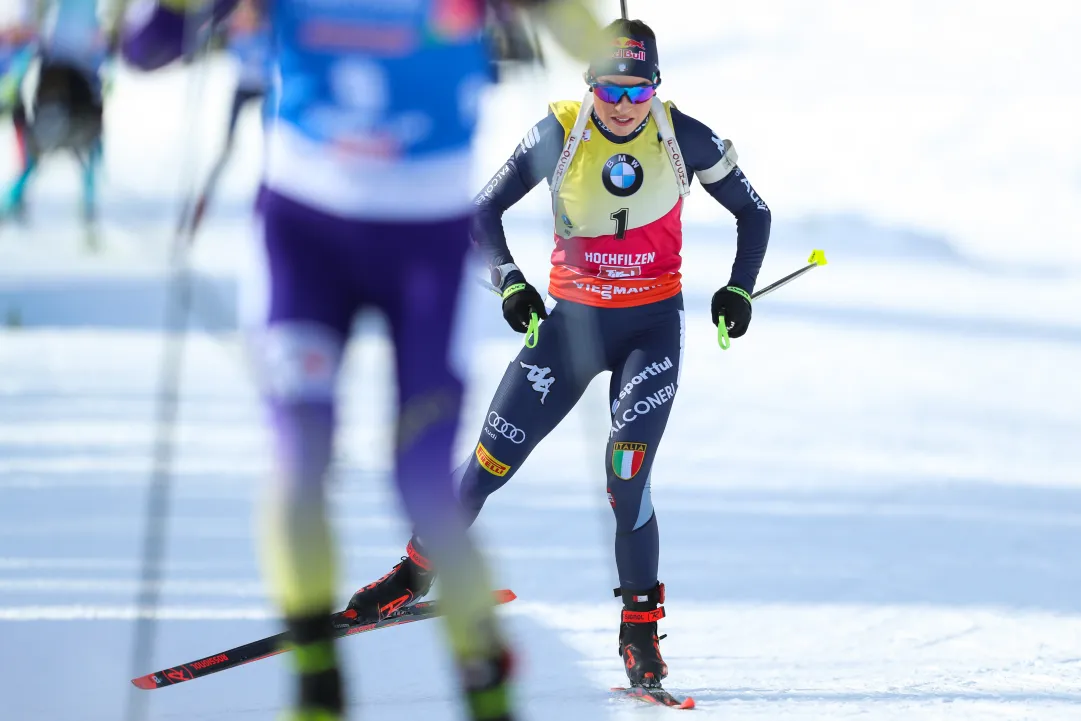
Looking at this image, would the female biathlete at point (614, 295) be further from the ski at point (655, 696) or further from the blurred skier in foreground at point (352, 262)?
the blurred skier in foreground at point (352, 262)

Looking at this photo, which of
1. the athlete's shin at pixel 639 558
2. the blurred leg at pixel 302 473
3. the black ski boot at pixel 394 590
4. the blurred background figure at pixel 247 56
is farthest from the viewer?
the black ski boot at pixel 394 590

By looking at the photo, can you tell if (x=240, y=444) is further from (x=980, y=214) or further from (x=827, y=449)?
(x=980, y=214)

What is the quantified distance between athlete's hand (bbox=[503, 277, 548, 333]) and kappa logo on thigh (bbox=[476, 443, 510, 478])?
1.58 ft

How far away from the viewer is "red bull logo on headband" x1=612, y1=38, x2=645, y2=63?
454cm

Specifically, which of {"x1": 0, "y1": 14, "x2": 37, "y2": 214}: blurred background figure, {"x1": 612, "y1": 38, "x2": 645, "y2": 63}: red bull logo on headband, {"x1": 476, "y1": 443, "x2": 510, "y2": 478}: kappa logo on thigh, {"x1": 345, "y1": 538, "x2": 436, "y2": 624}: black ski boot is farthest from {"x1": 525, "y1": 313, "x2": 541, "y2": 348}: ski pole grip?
{"x1": 0, "y1": 14, "x2": 37, "y2": 214}: blurred background figure

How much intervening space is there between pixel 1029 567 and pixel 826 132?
74.5 ft

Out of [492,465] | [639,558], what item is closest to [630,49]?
[492,465]

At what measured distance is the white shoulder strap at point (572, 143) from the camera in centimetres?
486

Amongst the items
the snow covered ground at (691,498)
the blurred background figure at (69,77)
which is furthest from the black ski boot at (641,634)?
the blurred background figure at (69,77)

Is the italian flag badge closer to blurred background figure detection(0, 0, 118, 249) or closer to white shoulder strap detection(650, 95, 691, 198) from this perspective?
white shoulder strap detection(650, 95, 691, 198)

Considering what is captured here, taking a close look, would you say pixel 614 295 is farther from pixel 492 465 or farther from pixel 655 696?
pixel 655 696

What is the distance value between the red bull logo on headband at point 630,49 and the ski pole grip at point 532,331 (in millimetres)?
915

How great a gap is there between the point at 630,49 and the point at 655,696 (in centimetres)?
213

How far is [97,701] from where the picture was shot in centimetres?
466
